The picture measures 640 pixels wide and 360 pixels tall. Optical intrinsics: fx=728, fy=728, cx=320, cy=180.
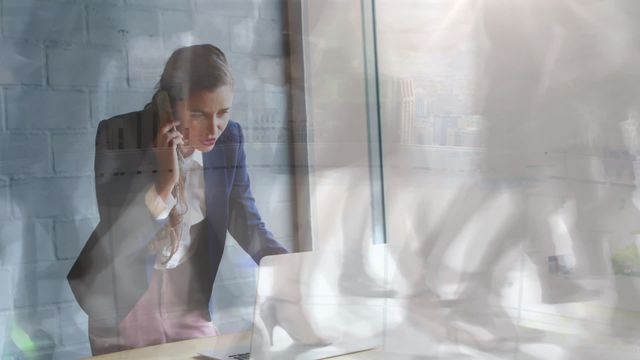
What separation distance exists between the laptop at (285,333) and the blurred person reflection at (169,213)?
18 cm

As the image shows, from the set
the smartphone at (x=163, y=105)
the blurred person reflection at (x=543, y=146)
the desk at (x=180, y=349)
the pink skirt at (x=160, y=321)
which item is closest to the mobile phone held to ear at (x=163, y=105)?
the smartphone at (x=163, y=105)

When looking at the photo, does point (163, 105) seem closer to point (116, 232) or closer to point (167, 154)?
point (167, 154)

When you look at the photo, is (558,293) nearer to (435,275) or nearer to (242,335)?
(435,275)

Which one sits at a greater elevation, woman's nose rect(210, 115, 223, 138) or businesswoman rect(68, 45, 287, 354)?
woman's nose rect(210, 115, 223, 138)

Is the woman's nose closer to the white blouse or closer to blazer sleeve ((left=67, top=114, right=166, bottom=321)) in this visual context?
the white blouse

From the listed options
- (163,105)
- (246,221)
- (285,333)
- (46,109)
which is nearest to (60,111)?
(46,109)

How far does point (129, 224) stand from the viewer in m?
1.39

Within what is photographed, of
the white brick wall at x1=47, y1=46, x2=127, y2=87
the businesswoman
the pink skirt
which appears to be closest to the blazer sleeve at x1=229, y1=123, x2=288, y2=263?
the businesswoman

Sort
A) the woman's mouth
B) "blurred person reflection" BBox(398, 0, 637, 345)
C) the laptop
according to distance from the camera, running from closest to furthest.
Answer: "blurred person reflection" BBox(398, 0, 637, 345) < the laptop < the woman's mouth

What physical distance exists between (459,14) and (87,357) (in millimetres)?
910

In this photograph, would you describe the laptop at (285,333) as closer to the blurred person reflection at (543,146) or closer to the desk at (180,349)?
the desk at (180,349)

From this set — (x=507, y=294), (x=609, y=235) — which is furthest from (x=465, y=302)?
(x=609, y=235)

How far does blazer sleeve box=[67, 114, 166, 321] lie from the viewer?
1345 millimetres

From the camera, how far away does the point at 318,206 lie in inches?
60.8
